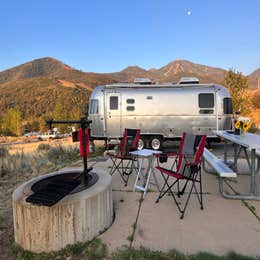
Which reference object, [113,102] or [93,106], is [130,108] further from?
[93,106]

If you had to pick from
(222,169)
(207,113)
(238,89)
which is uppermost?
(238,89)

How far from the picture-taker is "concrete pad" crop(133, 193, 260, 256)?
237 centimetres

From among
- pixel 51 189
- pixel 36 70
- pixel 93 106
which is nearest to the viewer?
pixel 51 189

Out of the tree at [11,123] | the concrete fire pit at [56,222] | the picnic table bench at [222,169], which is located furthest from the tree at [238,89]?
the tree at [11,123]

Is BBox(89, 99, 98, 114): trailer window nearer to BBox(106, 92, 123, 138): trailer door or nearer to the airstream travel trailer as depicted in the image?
the airstream travel trailer

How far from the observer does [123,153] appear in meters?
4.78

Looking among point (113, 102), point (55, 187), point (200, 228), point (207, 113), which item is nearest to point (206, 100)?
point (207, 113)

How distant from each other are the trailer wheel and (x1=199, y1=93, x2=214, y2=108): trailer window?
1.90 meters

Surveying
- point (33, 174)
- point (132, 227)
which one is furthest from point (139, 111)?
point (132, 227)

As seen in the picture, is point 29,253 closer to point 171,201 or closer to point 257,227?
point 171,201

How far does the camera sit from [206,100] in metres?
7.93

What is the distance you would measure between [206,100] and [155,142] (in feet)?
7.68

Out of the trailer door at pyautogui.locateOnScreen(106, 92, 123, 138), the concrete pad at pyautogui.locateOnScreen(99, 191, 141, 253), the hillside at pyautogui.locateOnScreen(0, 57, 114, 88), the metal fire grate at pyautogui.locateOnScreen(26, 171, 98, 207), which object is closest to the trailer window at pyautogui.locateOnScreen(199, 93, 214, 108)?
the trailer door at pyautogui.locateOnScreen(106, 92, 123, 138)

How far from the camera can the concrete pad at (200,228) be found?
237cm
